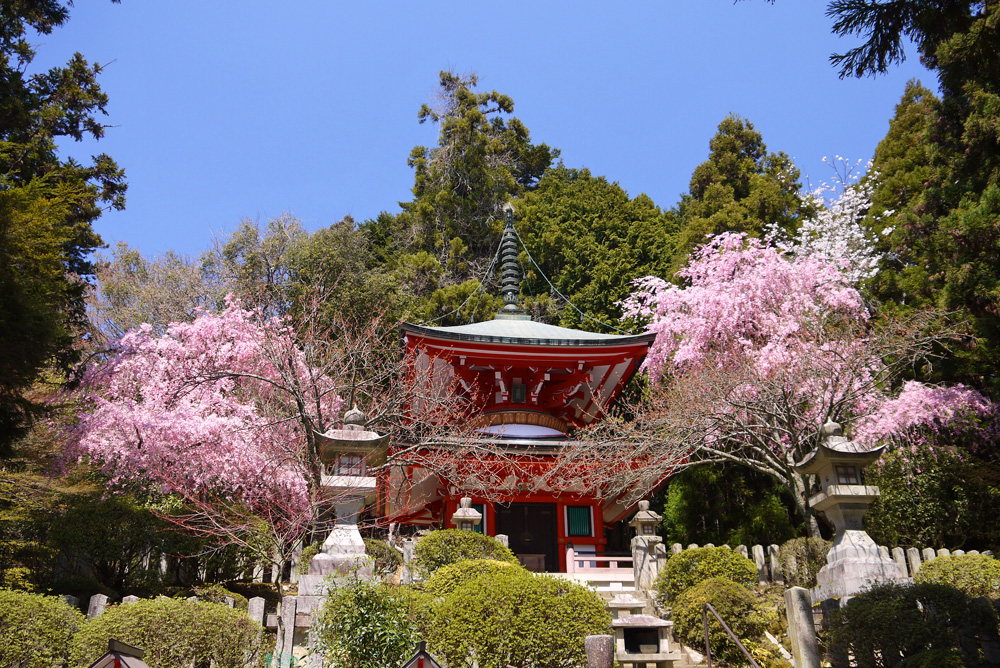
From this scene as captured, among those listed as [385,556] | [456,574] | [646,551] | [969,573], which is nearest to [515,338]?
[646,551]

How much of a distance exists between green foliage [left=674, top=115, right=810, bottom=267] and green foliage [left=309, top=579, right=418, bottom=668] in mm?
18885

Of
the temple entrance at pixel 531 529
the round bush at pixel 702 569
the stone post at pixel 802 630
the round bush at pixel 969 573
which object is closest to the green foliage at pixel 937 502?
the round bush at pixel 969 573

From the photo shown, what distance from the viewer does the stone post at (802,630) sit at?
274 inches

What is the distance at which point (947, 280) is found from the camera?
12.9m

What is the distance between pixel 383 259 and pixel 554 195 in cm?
907

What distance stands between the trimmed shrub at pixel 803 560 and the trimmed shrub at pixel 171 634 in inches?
351

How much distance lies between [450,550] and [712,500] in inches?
453

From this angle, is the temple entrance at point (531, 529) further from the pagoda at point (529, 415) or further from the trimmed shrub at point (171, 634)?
the trimmed shrub at point (171, 634)

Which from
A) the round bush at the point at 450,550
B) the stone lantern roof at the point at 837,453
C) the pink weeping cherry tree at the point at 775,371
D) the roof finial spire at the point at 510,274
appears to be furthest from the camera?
the roof finial spire at the point at 510,274

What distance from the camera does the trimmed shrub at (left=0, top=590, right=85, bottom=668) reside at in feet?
21.8

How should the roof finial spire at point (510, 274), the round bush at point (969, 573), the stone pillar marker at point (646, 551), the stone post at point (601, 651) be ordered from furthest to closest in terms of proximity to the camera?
1. the roof finial spire at point (510, 274)
2. the stone pillar marker at point (646, 551)
3. the round bush at point (969, 573)
4. the stone post at point (601, 651)

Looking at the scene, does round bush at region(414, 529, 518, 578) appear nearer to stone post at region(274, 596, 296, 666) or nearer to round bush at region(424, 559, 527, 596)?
round bush at region(424, 559, 527, 596)

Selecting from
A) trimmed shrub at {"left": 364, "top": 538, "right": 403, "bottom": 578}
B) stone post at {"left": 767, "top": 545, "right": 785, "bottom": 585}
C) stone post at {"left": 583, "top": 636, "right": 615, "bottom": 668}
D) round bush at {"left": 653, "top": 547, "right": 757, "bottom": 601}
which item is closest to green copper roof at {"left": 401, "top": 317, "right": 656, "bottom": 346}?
trimmed shrub at {"left": 364, "top": 538, "right": 403, "bottom": 578}

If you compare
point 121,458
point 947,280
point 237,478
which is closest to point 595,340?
point 947,280
